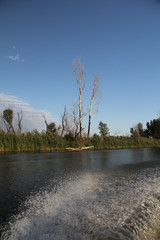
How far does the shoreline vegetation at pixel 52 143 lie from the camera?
935 cm

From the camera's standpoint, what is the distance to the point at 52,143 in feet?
36.5

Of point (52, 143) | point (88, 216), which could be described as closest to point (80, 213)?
point (88, 216)

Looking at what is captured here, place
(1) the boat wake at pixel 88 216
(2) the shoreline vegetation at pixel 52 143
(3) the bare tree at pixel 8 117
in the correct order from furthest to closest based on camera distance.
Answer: (3) the bare tree at pixel 8 117 → (2) the shoreline vegetation at pixel 52 143 → (1) the boat wake at pixel 88 216

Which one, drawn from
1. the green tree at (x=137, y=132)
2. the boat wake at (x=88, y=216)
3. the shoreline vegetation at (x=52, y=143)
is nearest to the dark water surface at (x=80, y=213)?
the boat wake at (x=88, y=216)

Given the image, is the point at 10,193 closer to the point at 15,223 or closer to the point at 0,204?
the point at 0,204

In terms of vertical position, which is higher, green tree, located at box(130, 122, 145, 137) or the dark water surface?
green tree, located at box(130, 122, 145, 137)

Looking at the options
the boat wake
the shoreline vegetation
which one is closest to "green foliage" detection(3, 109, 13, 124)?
the shoreline vegetation

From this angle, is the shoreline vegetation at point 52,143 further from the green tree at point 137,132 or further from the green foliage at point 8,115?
the green foliage at point 8,115

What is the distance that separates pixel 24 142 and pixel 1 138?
4.43 ft

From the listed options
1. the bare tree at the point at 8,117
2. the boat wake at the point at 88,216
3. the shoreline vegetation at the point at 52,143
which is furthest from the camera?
the bare tree at the point at 8,117

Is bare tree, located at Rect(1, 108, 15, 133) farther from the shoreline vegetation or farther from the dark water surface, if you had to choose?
the dark water surface

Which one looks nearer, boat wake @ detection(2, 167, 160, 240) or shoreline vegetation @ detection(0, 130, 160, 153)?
boat wake @ detection(2, 167, 160, 240)

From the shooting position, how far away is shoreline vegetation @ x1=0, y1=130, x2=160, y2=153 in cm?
935

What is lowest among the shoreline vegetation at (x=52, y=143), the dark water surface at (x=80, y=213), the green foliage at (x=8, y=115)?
the dark water surface at (x=80, y=213)
